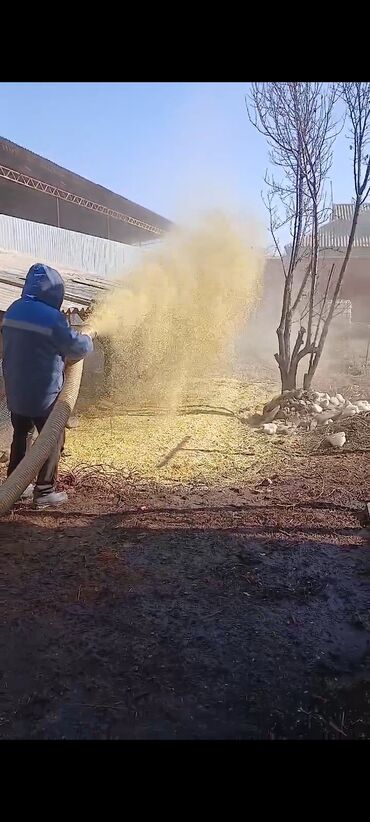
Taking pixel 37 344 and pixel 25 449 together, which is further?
pixel 25 449

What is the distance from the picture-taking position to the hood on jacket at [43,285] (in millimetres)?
5273

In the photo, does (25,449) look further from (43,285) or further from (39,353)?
(43,285)

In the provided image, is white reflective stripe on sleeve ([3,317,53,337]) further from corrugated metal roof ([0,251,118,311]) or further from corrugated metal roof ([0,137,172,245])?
corrugated metal roof ([0,137,172,245])

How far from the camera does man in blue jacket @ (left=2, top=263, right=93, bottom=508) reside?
521 cm

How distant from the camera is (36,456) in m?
5.11

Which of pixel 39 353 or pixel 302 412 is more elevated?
pixel 39 353

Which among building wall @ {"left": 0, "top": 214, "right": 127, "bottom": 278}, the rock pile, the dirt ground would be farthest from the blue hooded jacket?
building wall @ {"left": 0, "top": 214, "right": 127, "bottom": 278}

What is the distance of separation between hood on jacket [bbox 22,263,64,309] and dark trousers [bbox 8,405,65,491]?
1.02 m

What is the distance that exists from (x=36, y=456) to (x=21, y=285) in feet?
15.4

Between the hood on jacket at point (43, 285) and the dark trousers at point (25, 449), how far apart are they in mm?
1023

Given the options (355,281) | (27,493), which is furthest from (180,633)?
(355,281)

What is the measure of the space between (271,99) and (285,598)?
9.80m
